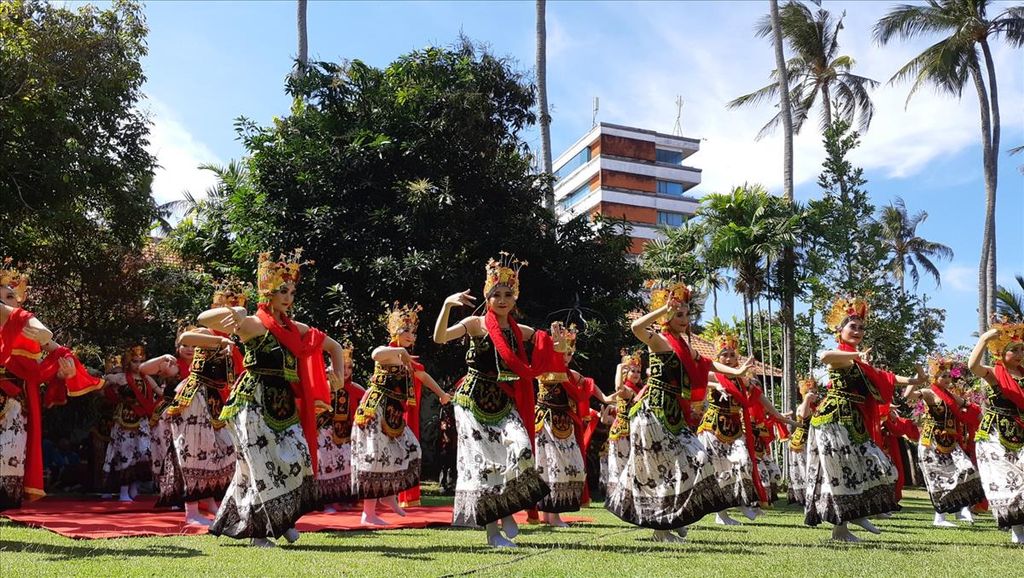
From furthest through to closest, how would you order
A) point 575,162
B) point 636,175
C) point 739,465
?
point 575,162, point 636,175, point 739,465

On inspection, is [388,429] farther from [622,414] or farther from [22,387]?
[22,387]

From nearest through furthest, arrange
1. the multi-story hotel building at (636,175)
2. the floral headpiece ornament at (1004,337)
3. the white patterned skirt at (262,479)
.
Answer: the white patterned skirt at (262,479) < the floral headpiece ornament at (1004,337) < the multi-story hotel building at (636,175)

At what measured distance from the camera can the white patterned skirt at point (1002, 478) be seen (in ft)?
25.8

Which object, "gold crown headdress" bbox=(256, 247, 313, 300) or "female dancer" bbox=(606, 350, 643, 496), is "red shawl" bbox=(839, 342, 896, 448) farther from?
"gold crown headdress" bbox=(256, 247, 313, 300)

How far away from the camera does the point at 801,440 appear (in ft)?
43.2

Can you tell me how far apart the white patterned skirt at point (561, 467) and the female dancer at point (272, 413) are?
9.96 feet

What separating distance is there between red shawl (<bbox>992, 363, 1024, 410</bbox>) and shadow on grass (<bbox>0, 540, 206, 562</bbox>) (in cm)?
691

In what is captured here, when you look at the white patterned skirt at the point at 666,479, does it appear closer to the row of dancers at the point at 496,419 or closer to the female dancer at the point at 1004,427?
the row of dancers at the point at 496,419

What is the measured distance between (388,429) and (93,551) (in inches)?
142

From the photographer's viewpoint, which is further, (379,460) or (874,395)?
(379,460)

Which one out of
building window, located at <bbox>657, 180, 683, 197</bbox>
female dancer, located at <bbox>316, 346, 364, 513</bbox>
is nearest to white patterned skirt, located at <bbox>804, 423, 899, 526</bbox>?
female dancer, located at <bbox>316, 346, 364, 513</bbox>

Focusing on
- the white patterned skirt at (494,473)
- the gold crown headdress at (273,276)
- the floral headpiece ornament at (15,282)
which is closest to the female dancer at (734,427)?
the white patterned skirt at (494,473)

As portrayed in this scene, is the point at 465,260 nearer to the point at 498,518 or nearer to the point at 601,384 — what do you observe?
the point at 601,384

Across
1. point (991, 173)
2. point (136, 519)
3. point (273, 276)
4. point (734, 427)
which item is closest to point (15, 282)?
point (273, 276)
